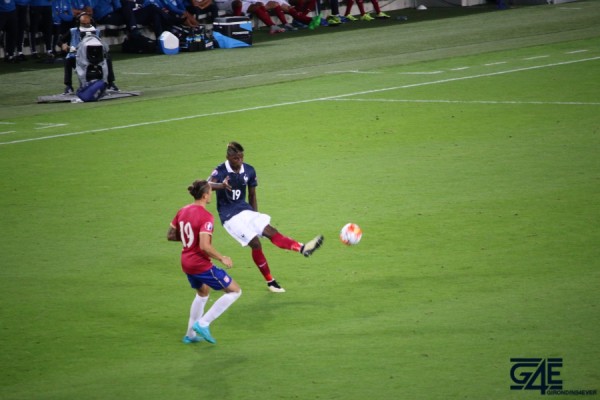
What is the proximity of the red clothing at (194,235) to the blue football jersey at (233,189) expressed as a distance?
1.61m

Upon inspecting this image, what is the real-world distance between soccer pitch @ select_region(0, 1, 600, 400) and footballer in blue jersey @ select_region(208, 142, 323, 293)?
51 centimetres

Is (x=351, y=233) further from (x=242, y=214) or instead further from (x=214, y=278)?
(x=214, y=278)

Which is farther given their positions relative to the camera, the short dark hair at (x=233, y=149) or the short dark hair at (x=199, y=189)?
the short dark hair at (x=233, y=149)

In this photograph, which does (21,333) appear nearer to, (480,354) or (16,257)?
(16,257)

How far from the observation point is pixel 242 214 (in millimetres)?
11766

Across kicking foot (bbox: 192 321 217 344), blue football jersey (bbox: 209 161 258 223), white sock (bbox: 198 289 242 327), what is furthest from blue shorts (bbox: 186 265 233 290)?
blue football jersey (bbox: 209 161 258 223)

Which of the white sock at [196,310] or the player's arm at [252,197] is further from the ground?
the player's arm at [252,197]

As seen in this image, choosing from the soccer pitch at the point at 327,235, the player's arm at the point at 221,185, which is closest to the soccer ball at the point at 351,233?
the soccer pitch at the point at 327,235

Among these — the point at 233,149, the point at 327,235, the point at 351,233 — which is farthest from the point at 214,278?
the point at 327,235

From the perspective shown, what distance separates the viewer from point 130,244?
13.9 metres

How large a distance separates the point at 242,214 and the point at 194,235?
1.71 meters

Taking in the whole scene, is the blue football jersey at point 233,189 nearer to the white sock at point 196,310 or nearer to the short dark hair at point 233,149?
the short dark hair at point 233,149

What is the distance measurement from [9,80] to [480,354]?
2211 centimetres

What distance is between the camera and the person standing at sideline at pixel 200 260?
10.1 meters
